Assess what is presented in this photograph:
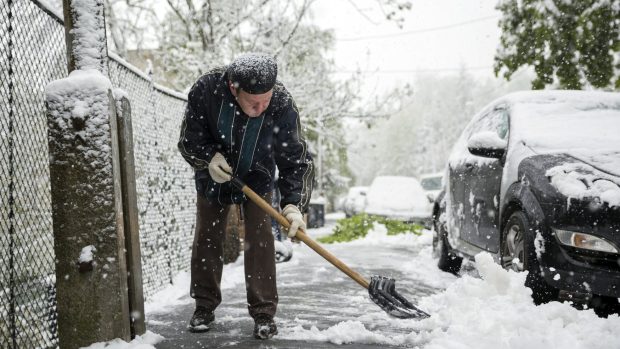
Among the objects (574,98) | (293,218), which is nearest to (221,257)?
(293,218)

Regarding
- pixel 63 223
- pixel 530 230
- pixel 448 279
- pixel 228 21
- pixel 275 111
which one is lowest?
pixel 448 279

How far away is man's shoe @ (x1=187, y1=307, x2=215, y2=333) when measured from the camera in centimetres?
328

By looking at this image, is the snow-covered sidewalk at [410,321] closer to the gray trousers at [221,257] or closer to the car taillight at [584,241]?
the gray trousers at [221,257]

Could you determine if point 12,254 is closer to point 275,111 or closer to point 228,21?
point 275,111

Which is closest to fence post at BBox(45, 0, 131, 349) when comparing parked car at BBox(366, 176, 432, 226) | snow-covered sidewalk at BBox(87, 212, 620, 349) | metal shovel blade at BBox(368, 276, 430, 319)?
snow-covered sidewalk at BBox(87, 212, 620, 349)

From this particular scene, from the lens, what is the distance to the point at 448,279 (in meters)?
5.51

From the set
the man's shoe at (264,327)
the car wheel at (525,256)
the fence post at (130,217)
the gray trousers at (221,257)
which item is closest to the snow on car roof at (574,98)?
the car wheel at (525,256)

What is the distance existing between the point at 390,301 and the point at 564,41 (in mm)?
8897

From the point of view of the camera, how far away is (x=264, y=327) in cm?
310

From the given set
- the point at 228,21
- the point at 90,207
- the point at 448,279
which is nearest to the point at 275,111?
the point at 90,207

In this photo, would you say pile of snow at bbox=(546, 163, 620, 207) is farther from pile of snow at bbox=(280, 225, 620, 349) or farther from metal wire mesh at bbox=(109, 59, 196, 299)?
metal wire mesh at bbox=(109, 59, 196, 299)

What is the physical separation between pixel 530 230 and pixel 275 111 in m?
1.77

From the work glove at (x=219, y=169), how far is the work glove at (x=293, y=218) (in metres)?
0.42

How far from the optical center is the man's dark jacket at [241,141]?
10.6 ft
